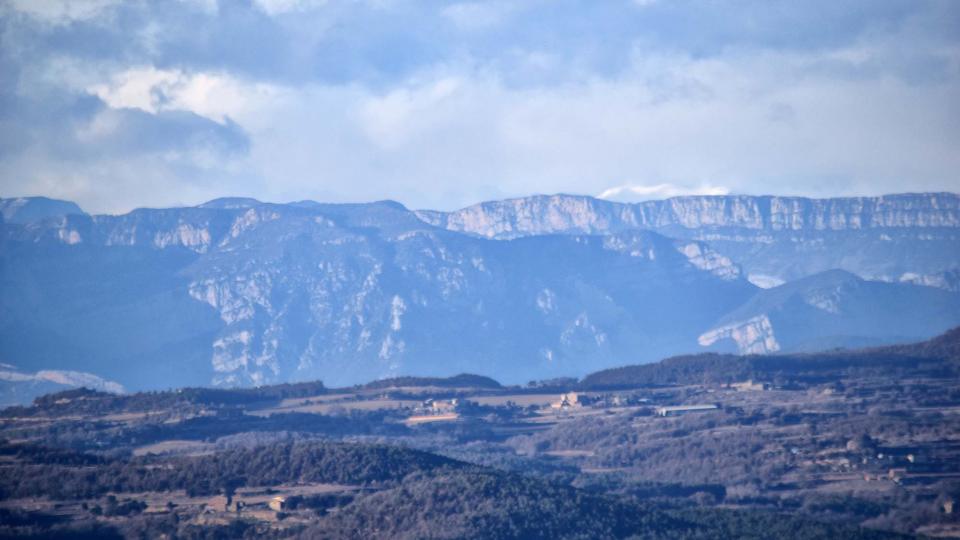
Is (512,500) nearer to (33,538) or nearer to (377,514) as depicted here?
(377,514)

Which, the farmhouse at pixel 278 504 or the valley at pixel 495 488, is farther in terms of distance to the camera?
the farmhouse at pixel 278 504

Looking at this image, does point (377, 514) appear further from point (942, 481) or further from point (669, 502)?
point (942, 481)

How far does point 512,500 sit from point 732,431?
7096cm

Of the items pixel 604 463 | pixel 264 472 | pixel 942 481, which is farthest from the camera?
pixel 604 463

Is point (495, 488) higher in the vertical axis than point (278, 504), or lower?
higher

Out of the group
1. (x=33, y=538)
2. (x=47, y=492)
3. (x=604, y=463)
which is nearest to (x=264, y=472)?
(x=47, y=492)

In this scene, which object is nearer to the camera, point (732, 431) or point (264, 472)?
point (264, 472)

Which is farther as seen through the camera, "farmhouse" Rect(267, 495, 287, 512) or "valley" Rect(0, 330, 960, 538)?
"farmhouse" Rect(267, 495, 287, 512)

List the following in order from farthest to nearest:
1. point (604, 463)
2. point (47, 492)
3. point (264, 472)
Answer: point (604, 463), point (264, 472), point (47, 492)

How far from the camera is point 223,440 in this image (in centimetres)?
19875

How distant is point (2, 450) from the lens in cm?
15075

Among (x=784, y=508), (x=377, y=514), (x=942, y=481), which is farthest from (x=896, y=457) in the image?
(x=377, y=514)

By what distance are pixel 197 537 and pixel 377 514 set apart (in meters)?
13.6

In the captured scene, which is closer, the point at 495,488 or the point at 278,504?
the point at 278,504
